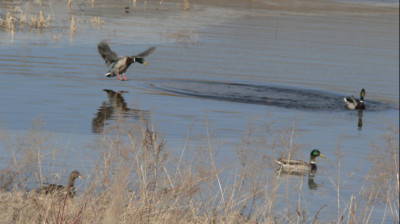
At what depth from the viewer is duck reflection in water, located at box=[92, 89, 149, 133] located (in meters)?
11.6

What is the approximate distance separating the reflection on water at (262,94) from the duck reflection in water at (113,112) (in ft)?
5.30

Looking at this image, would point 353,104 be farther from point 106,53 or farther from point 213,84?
point 106,53

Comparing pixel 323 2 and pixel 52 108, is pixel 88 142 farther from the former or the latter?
pixel 323 2

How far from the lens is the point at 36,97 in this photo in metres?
13.4

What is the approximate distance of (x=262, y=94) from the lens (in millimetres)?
16219

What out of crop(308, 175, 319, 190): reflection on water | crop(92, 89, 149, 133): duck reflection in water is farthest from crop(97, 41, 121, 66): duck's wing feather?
crop(308, 175, 319, 190): reflection on water

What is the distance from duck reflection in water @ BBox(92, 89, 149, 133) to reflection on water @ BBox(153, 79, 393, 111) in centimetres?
162

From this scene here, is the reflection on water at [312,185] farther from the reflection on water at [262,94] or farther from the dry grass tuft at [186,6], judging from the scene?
the dry grass tuft at [186,6]

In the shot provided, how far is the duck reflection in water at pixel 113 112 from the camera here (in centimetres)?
1160

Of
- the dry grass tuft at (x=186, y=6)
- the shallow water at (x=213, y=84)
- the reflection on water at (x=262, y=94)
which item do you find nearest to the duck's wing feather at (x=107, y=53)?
the shallow water at (x=213, y=84)

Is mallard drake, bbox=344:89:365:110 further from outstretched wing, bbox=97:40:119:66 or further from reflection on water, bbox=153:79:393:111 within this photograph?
outstretched wing, bbox=97:40:119:66

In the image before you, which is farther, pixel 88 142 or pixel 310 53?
pixel 310 53

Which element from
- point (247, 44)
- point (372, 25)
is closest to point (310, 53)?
point (247, 44)

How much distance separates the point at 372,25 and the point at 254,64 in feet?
47.3
